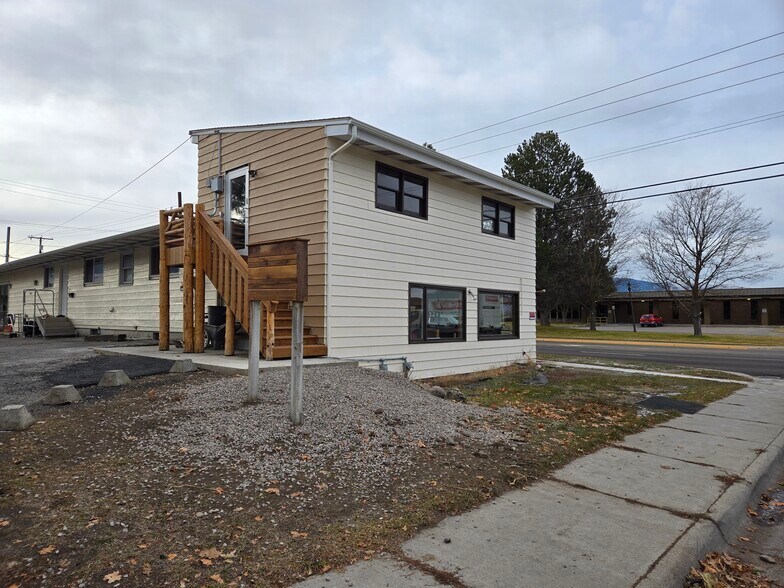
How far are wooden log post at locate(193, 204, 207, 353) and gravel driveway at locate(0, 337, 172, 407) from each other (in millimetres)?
1041

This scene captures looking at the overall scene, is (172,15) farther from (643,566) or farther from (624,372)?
(624,372)

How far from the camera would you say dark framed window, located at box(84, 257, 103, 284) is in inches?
662

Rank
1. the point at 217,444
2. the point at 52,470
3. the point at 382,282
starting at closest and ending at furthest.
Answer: the point at 52,470, the point at 217,444, the point at 382,282

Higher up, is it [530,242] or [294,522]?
[530,242]

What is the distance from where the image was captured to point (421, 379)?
422 inches

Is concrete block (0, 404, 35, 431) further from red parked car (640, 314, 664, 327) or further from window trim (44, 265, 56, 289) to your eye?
red parked car (640, 314, 664, 327)

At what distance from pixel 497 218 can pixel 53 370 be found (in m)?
10.3

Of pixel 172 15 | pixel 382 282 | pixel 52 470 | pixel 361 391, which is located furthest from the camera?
pixel 172 15

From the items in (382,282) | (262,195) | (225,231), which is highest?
(262,195)

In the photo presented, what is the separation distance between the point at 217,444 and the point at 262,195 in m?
7.01

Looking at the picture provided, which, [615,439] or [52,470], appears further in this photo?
[615,439]

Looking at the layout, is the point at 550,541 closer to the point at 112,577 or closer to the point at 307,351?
the point at 112,577

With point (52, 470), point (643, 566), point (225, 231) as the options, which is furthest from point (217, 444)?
point (225, 231)

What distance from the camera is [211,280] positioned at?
9.55m
